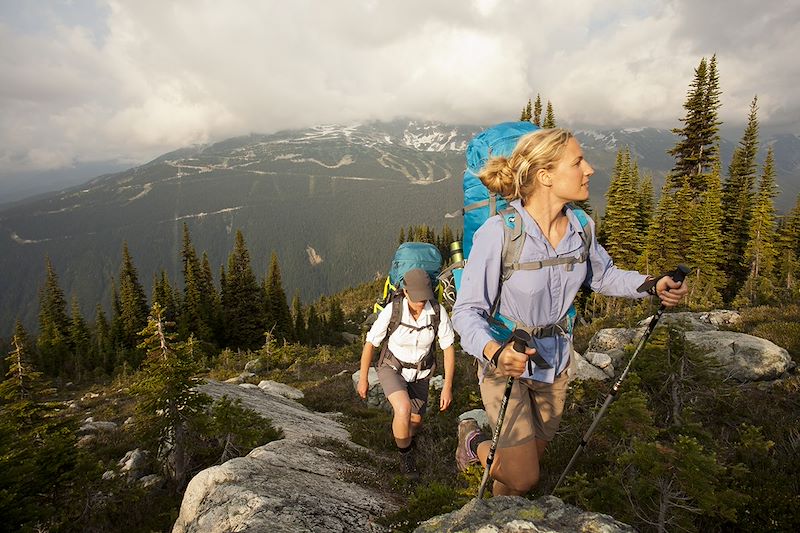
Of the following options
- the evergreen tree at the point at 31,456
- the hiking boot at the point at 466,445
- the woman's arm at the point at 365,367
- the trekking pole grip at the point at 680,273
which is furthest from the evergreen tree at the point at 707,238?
the evergreen tree at the point at 31,456

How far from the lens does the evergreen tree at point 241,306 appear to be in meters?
49.3

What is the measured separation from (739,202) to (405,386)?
49.1m

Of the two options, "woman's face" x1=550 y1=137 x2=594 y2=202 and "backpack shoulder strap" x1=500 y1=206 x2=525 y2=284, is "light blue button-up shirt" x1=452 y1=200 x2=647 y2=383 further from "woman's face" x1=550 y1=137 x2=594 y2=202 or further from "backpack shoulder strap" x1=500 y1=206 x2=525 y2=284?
"woman's face" x1=550 y1=137 x2=594 y2=202

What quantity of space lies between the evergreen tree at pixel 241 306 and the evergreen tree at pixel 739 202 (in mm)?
51012

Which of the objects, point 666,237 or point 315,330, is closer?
point 666,237

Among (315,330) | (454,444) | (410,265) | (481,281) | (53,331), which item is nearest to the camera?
(481,281)

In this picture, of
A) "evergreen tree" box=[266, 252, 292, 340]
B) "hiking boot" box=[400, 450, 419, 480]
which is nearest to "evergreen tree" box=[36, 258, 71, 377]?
"evergreen tree" box=[266, 252, 292, 340]

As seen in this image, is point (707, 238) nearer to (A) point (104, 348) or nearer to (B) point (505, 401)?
(B) point (505, 401)

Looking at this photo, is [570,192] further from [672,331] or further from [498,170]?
[672,331]

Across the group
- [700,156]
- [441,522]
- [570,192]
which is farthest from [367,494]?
[700,156]

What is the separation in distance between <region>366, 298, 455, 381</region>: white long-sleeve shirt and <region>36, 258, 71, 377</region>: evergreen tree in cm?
5691

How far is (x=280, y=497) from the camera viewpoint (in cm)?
370

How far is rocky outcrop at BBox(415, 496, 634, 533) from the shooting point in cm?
233

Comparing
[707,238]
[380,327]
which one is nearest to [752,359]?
[380,327]
